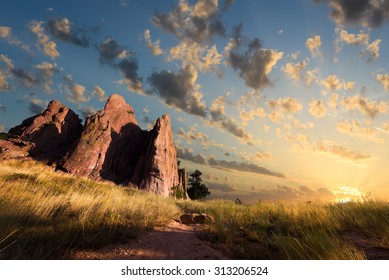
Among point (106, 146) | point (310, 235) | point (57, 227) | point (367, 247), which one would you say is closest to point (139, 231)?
point (57, 227)

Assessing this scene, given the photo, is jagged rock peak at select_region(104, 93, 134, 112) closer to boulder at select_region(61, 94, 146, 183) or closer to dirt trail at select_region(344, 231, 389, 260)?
boulder at select_region(61, 94, 146, 183)

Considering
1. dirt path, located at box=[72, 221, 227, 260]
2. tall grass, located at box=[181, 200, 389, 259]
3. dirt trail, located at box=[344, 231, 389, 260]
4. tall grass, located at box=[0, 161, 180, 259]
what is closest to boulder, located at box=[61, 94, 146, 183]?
tall grass, located at box=[0, 161, 180, 259]

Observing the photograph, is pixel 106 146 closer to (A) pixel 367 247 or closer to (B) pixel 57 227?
(B) pixel 57 227

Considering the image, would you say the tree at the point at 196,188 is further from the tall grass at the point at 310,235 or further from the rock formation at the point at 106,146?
the tall grass at the point at 310,235

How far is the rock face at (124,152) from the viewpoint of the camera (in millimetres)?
43969

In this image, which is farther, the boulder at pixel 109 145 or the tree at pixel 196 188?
the tree at pixel 196 188

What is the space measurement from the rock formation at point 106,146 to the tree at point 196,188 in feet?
12.6

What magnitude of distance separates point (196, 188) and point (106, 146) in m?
21.9

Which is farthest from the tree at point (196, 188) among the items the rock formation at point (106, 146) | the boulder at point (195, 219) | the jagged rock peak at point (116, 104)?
the boulder at point (195, 219)

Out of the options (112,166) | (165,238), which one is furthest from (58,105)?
(165,238)

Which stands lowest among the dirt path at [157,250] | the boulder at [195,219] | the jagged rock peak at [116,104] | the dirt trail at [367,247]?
the dirt path at [157,250]

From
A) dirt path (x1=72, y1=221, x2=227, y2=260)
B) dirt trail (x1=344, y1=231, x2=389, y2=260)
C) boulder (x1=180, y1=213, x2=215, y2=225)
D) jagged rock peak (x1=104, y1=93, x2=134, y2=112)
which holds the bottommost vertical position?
dirt path (x1=72, y1=221, x2=227, y2=260)

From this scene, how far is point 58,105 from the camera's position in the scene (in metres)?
58.0

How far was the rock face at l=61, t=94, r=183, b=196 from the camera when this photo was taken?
144ft
